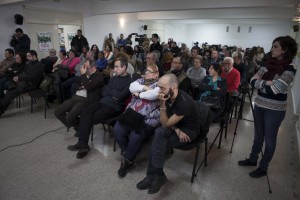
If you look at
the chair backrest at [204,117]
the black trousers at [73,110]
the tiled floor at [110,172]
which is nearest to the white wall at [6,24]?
the tiled floor at [110,172]

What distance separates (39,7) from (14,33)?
4.15ft

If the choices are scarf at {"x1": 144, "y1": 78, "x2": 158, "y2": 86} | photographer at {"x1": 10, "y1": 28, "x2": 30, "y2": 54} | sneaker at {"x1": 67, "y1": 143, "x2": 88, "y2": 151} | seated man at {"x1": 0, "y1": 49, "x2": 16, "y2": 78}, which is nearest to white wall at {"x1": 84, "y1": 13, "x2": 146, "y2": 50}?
photographer at {"x1": 10, "y1": 28, "x2": 30, "y2": 54}

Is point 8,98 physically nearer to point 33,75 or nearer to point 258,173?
point 33,75

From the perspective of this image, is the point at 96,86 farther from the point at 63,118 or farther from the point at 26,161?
the point at 26,161

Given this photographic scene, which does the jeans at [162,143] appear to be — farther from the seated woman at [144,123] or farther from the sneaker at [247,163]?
the sneaker at [247,163]

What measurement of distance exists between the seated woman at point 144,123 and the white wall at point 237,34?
14.6 metres

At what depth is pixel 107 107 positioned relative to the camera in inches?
104

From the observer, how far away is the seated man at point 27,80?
3691 mm

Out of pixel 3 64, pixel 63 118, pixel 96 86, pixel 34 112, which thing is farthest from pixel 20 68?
pixel 96 86

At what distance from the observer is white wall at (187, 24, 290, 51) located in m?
13.8

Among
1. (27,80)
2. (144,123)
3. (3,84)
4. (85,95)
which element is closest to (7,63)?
(3,84)

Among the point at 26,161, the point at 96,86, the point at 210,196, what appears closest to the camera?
the point at 210,196

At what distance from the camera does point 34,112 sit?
393cm

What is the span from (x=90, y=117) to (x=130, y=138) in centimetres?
68
